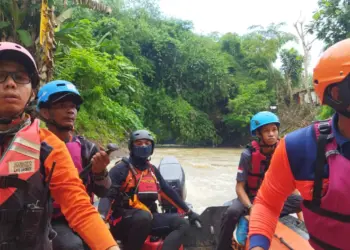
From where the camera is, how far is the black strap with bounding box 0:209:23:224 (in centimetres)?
138

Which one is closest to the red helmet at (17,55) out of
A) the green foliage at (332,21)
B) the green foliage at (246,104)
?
the green foliage at (332,21)

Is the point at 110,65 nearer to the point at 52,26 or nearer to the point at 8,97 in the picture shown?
the point at 52,26

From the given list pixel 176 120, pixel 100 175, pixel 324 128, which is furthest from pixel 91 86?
pixel 176 120

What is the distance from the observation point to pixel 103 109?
10531 millimetres

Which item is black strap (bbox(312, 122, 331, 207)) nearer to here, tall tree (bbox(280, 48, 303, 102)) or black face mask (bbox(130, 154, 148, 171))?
black face mask (bbox(130, 154, 148, 171))

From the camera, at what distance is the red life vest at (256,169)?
3.54 m

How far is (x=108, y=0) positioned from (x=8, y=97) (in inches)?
986

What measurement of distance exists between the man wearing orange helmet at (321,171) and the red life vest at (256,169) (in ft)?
6.26

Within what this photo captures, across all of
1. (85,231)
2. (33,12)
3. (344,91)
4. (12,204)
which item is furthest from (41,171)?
(33,12)

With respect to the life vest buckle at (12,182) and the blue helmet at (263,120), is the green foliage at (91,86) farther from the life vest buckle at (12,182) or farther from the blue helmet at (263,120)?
the life vest buckle at (12,182)

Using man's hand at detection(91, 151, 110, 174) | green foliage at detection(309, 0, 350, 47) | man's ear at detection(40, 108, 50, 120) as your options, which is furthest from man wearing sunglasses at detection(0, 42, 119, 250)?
green foliage at detection(309, 0, 350, 47)

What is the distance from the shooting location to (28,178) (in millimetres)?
1417

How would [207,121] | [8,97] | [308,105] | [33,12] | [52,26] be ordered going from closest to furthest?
[8,97] → [52,26] → [33,12] → [308,105] → [207,121]

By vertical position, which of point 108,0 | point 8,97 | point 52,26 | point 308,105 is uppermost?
point 108,0
